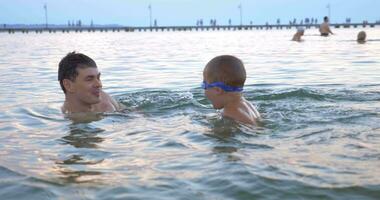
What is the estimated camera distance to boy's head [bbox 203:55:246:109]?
18.6 ft

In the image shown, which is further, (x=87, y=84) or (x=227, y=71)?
(x=87, y=84)

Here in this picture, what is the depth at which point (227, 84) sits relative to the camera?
573 centimetres

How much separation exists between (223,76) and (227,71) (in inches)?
2.7

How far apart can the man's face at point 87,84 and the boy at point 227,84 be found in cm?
147

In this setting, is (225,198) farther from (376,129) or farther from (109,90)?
(109,90)

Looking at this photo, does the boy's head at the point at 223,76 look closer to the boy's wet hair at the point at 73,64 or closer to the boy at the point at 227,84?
the boy at the point at 227,84

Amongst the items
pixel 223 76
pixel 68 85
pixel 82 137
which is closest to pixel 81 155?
pixel 82 137

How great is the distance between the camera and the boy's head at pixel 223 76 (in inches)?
223

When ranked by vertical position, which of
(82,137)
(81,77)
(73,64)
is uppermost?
(73,64)

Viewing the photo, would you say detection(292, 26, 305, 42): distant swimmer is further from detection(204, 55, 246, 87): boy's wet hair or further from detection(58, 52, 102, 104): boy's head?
→ detection(204, 55, 246, 87): boy's wet hair

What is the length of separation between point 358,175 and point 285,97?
5.05m

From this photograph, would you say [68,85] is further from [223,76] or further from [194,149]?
[194,149]

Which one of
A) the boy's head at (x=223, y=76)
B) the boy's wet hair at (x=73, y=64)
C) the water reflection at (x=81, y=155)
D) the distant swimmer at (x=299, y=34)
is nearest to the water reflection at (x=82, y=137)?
the water reflection at (x=81, y=155)

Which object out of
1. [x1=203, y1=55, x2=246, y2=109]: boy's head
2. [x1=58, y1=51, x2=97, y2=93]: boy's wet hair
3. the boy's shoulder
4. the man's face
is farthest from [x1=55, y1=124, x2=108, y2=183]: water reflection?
the boy's shoulder
